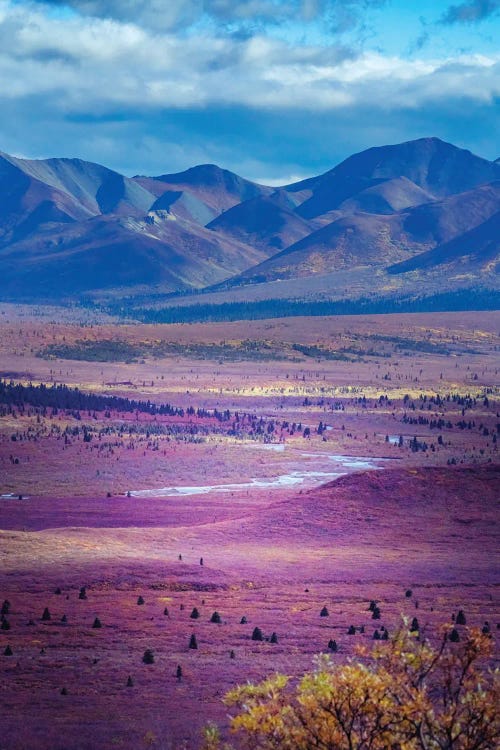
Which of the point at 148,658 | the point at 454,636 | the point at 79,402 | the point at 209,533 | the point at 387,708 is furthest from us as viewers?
the point at 79,402

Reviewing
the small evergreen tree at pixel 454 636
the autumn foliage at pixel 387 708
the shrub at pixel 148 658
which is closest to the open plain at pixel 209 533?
the shrub at pixel 148 658

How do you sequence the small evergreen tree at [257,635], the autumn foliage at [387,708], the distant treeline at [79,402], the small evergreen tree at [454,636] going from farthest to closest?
the distant treeline at [79,402] → the small evergreen tree at [257,635] → the small evergreen tree at [454,636] → the autumn foliage at [387,708]

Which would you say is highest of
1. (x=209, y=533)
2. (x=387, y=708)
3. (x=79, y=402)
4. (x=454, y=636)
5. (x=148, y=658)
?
(x=79, y=402)

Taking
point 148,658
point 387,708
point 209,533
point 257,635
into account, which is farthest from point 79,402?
point 387,708

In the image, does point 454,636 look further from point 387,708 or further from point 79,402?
point 79,402

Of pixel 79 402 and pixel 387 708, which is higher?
pixel 79 402

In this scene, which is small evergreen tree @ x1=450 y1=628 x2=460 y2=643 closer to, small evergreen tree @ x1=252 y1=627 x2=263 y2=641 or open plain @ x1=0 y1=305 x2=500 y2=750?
Result: open plain @ x1=0 y1=305 x2=500 y2=750

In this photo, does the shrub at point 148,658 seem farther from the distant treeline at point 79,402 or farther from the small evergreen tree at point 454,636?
the distant treeline at point 79,402
